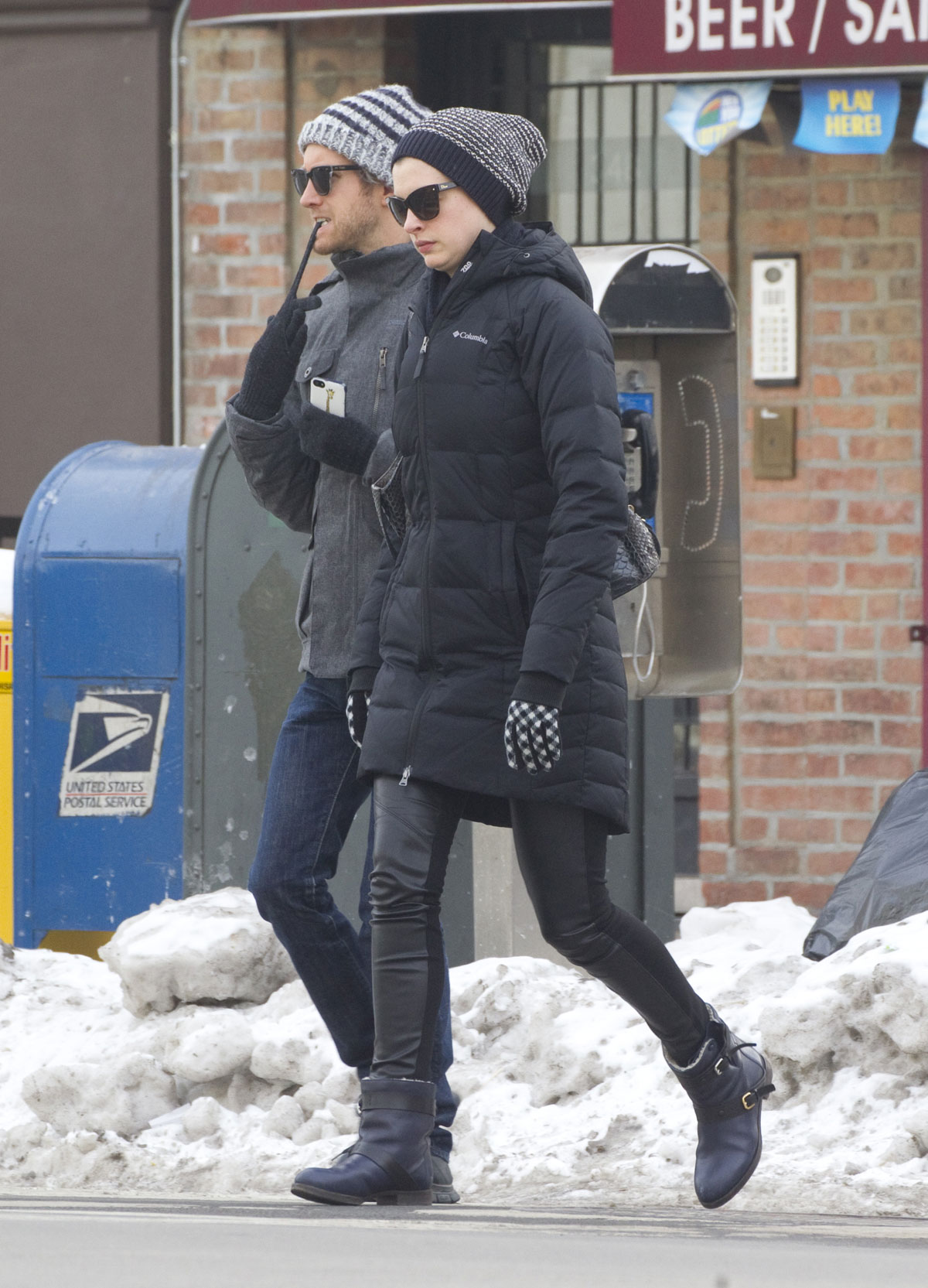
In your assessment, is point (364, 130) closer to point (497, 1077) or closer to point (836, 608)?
point (497, 1077)

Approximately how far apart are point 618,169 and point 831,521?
1573 millimetres

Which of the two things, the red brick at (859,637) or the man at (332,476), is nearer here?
the man at (332,476)

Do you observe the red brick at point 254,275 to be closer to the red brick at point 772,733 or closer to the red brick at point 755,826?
the red brick at point 772,733

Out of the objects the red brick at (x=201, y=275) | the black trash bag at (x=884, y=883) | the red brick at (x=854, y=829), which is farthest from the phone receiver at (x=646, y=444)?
Answer: the red brick at (x=201, y=275)

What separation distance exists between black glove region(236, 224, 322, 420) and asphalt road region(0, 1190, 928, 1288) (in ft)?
4.57

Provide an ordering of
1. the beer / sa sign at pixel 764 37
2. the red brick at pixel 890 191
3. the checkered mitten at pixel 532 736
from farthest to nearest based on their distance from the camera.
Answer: the red brick at pixel 890 191 → the beer / sa sign at pixel 764 37 → the checkered mitten at pixel 532 736

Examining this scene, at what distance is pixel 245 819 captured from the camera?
543 cm

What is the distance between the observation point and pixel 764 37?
7.11 meters

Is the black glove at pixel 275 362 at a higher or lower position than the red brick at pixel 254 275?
lower

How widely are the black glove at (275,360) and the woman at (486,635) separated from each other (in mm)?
321

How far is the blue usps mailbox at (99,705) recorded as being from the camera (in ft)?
18.1

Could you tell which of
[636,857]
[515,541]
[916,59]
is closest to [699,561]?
[636,857]

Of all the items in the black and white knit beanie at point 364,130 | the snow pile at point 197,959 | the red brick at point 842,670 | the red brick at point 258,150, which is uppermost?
the red brick at point 258,150

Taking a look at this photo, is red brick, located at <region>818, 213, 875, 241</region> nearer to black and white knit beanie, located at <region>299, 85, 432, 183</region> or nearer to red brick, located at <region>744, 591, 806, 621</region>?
red brick, located at <region>744, 591, 806, 621</region>
